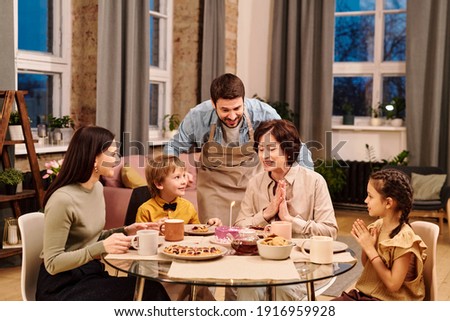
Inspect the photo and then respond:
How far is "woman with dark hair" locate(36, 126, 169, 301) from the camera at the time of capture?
6.84 feet

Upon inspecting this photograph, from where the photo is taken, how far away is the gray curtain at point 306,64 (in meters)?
7.20

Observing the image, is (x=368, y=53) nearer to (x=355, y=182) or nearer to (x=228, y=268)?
(x=355, y=182)

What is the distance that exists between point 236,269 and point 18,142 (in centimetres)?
296

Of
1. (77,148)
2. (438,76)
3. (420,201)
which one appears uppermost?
(438,76)

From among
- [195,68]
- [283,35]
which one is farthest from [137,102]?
[283,35]

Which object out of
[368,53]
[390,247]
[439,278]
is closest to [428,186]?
[439,278]

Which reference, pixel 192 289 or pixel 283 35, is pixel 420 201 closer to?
pixel 283 35

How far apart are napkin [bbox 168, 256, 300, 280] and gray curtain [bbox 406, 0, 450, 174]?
519 cm

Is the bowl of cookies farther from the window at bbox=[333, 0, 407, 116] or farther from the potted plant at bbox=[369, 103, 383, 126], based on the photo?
the window at bbox=[333, 0, 407, 116]

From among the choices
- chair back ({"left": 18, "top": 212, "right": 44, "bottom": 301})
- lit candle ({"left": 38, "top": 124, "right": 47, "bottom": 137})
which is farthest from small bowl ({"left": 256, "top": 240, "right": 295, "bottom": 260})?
lit candle ({"left": 38, "top": 124, "right": 47, "bottom": 137})

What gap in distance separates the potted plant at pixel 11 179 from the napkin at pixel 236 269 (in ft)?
8.86

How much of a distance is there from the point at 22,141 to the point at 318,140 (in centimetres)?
403

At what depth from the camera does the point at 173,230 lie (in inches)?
87.0

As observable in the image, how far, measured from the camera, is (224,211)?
326 centimetres
